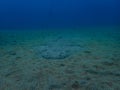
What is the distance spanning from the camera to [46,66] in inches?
203

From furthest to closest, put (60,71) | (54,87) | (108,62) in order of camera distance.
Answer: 1. (108,62)
2. (60,71)
3. (54,87)

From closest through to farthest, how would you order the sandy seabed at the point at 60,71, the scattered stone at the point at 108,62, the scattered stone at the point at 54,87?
the scattered stone at the point at 54,87 < the sandy seabed at the point at 60,71 < the scattered stone at the point at 108,62

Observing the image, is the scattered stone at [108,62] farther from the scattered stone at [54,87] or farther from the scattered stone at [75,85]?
the scattered stone at [54,87]

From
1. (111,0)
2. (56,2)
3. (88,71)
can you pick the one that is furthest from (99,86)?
(56,2)

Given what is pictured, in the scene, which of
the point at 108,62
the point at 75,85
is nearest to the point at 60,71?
the point at 75,85

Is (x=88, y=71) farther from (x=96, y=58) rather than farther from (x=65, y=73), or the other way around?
(x=96, y=58)

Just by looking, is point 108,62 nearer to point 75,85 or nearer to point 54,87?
point 75,85

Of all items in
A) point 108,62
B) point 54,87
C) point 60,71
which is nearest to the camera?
point 54,87

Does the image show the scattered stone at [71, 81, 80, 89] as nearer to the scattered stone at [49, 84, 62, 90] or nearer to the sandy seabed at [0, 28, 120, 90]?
the sandy seabed at [0, 28, 120, 90]

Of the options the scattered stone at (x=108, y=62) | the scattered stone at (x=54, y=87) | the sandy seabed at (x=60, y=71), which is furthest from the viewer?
the scattered stone at (x=108, y=62)

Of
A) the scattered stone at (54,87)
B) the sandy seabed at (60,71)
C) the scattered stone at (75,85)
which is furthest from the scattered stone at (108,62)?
the scattered stone at (54,87)

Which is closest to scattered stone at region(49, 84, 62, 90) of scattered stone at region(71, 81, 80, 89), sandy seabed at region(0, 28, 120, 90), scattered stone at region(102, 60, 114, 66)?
sandy seabed at region(0, 28, 120, 90)

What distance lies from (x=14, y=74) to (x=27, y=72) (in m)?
0.35

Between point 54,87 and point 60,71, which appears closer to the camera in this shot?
point 54,87
